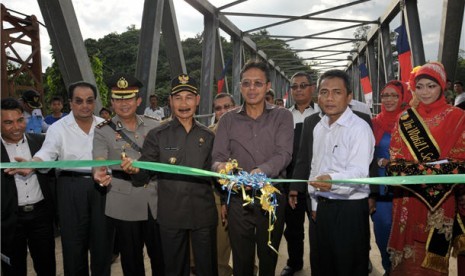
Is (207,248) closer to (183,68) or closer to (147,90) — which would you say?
(147,90)

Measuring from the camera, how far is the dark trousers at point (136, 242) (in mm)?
2979

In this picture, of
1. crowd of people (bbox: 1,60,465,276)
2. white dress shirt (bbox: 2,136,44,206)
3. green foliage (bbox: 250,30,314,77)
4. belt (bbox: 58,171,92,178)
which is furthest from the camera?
green foliage (bbox: 250,30,314,77)

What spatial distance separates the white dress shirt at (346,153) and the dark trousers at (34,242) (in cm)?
238

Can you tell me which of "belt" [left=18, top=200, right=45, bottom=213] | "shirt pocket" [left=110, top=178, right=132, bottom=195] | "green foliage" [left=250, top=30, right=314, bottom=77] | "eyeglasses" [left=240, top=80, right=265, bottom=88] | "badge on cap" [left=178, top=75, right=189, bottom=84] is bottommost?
"belt" [left=18, top=200, right=45, bottom=213]

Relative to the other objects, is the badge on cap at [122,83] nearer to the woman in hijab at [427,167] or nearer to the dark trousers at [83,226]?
the dark trousers at [83,226]

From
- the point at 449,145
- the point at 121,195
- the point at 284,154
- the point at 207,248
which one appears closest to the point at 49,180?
the point at 121,195

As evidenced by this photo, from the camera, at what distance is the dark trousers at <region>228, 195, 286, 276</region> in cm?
271

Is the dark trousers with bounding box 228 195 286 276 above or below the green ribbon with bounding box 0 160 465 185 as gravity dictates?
below

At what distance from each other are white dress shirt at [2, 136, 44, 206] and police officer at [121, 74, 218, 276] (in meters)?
1.09

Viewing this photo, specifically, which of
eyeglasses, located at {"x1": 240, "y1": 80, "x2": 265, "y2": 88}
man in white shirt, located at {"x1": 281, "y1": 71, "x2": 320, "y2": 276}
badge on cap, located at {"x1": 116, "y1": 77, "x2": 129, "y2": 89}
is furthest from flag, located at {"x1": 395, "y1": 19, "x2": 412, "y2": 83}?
badge on cap, located at {"x1": 116, "y1": 77, "x2": 129, "y2": 89}

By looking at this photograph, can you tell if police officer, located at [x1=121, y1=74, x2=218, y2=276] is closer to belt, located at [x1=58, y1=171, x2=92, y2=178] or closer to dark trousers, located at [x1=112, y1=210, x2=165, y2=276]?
dark trousers, located at [x1=112, y1=210, x2=165, y2=276]

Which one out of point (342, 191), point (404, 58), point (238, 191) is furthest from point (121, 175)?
point (404, 58)

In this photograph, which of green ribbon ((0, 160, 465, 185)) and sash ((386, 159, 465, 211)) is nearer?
green ribbon ((0, 160, 465, 185))

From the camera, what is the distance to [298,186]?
3.07 metres
